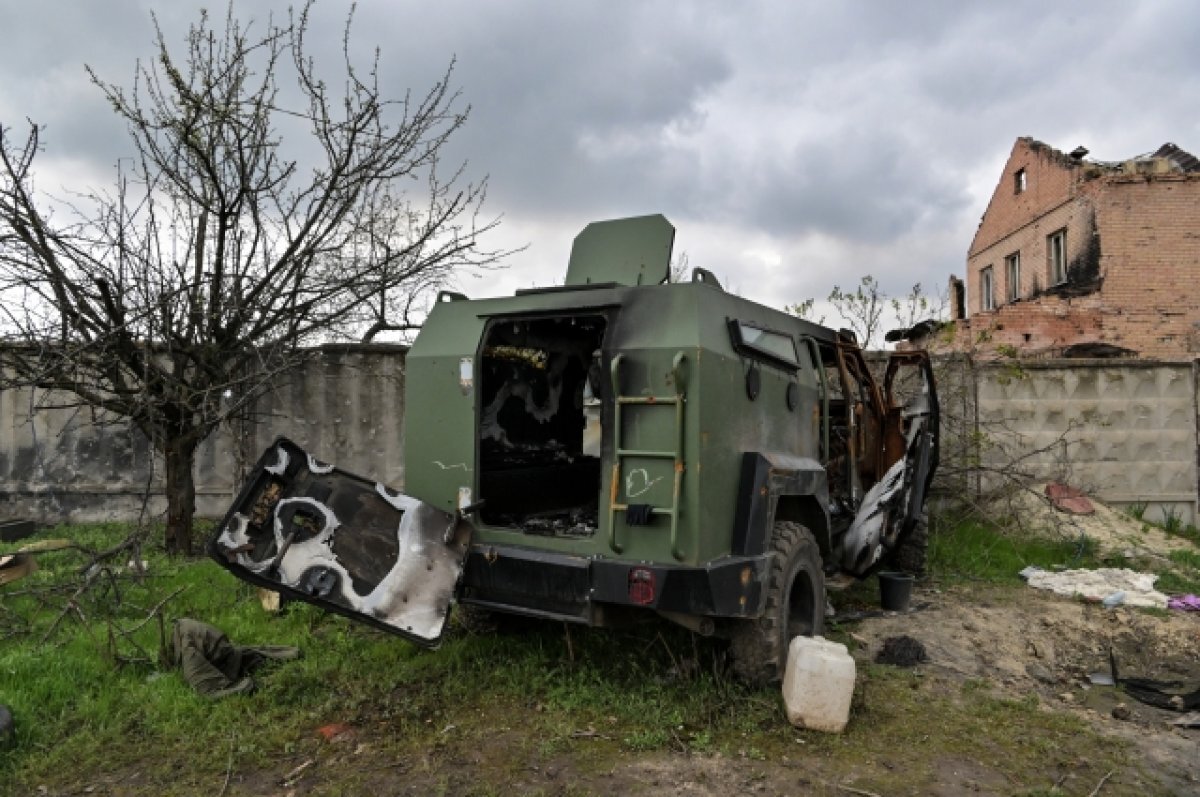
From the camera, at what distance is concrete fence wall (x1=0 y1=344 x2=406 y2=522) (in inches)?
307

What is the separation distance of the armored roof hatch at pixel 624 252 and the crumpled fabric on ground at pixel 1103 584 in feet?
14.7

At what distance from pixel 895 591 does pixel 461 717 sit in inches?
135

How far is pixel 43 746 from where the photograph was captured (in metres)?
3.53

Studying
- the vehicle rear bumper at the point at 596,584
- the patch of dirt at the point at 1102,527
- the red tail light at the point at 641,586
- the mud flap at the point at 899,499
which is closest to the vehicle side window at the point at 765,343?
the vehicle rear bumper at the point at 596,584

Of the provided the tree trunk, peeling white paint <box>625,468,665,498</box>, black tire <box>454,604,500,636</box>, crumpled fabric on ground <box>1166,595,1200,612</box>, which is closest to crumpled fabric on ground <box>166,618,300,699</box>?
black tire <box>454,604,500,636</box>

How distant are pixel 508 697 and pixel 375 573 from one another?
97 cm

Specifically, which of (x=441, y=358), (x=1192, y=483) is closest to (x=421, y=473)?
(x=441, y=358)

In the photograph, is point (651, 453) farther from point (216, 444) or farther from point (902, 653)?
point (216, 444)

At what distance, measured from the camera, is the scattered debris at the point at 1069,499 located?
8.12 m

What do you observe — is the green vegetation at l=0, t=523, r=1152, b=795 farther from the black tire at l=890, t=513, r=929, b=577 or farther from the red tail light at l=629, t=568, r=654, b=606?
the black tire at l=890, t=513, r=929, b=577

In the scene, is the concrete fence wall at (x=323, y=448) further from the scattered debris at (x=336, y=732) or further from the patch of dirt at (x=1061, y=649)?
the scattered debris at (x=336, y=732)

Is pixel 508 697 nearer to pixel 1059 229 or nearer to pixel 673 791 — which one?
pixel 673 791

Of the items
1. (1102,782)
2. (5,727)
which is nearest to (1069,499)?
(1102,782)

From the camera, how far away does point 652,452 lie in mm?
3615
